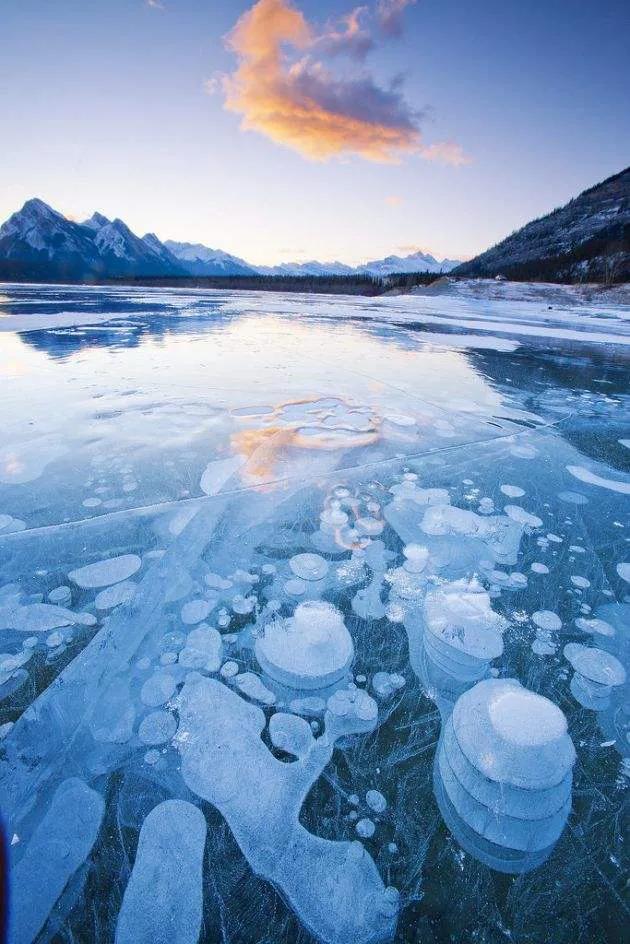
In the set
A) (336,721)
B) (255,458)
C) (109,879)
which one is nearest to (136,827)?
(109,879)

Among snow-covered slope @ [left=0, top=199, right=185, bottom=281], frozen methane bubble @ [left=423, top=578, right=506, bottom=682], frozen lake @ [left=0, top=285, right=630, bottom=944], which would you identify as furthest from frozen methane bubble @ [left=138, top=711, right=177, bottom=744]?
snow-covered slope @ [left=0, top=199, right=185, bottom=281]

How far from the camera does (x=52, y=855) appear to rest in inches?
37.9

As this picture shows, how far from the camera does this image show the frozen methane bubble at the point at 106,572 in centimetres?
175

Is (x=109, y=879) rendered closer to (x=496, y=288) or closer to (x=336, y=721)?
(x=336, y=721)

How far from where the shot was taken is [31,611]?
5.24 feet

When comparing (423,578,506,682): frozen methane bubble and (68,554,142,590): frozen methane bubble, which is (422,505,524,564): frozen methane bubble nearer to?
(423,578,506,682): frozen methane bubble

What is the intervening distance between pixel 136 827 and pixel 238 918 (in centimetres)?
32

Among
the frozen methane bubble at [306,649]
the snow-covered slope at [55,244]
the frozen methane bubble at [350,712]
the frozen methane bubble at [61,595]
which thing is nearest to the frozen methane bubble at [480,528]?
the frozen methane bubble at [306,649]

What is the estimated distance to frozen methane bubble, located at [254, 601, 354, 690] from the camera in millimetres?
1380

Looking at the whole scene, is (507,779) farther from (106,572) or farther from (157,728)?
(106,572)

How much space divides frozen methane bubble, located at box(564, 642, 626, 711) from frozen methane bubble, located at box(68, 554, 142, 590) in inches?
70.2

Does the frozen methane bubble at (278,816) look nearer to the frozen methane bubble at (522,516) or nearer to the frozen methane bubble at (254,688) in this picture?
the frozen methane bubble at (254,688)

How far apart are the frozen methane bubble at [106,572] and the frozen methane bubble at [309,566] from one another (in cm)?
71

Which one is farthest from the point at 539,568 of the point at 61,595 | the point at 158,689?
the point at 61,595
